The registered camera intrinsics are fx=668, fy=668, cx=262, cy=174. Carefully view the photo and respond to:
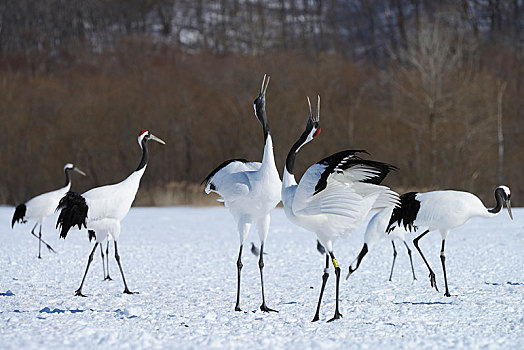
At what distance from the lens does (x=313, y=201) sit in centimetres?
520

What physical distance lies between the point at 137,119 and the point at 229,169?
858 inches

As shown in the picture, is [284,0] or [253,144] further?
[284,0]

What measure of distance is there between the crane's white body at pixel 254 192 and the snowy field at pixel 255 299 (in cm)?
80

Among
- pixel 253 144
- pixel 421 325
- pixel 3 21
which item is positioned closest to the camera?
pixel 421 325

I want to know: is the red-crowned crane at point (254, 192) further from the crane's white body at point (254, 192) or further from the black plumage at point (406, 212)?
the black plumage at point (406, 212)

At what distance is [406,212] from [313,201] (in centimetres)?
204

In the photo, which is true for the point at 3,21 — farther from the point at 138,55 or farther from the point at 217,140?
the point at 217,140

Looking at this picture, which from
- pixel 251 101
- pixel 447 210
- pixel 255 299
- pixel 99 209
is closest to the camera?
pixel 255 299

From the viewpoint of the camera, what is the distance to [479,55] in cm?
3091

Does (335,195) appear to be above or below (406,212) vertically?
above

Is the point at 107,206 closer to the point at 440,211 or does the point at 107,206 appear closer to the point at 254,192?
the point at 254,192

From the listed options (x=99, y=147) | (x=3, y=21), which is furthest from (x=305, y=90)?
(x=3, y=21)

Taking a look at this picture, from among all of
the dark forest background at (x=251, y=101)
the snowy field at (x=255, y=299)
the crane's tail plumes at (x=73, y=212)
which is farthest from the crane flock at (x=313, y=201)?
the dark forest background at (x=251, y=101)

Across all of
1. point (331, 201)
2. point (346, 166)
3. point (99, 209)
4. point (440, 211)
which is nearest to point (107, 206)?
point (99, 209)
